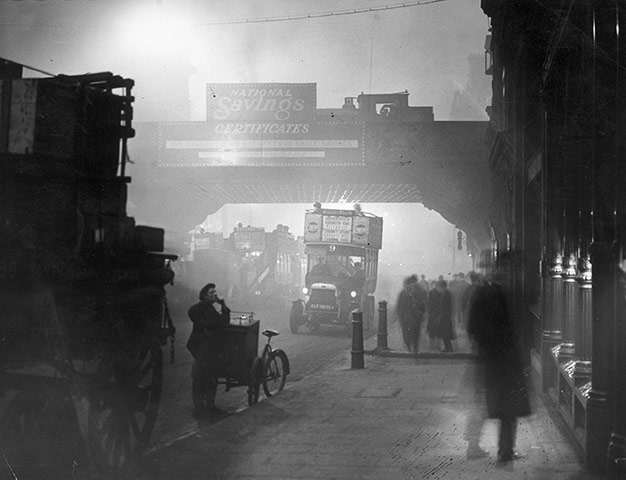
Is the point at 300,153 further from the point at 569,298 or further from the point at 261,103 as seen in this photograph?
the point at 569,298

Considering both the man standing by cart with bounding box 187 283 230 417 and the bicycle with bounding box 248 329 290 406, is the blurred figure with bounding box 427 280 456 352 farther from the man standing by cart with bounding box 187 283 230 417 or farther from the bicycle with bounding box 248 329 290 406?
the man standing by cart with bounding box 187 283 230 417

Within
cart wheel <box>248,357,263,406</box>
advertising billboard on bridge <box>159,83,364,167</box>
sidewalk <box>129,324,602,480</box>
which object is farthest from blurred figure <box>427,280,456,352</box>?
advertising billboard on bridge <box>159,83,364,167</box>

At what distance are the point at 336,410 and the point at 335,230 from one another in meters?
18.2

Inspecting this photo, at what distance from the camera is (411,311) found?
16953 millimetres

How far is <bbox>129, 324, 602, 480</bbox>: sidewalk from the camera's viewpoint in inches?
246

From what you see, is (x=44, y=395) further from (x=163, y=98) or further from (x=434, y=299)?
(x=163, y=98)

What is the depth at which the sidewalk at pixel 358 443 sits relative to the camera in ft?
20.5

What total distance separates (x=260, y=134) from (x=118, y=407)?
2713 cm

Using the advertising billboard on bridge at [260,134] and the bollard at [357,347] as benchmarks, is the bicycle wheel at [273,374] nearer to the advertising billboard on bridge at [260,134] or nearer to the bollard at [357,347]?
the bollard at [357,347]

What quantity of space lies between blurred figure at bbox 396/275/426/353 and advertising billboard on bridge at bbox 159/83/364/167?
1402 cm

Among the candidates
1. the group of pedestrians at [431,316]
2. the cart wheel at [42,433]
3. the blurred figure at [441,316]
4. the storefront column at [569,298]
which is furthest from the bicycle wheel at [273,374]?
the blurred figure at [441,316]

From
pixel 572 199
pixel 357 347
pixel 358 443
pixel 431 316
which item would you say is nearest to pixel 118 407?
pixel 358 443

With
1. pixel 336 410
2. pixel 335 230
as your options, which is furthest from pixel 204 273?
pixel 336 410

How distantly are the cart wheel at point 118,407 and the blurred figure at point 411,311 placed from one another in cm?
1046
